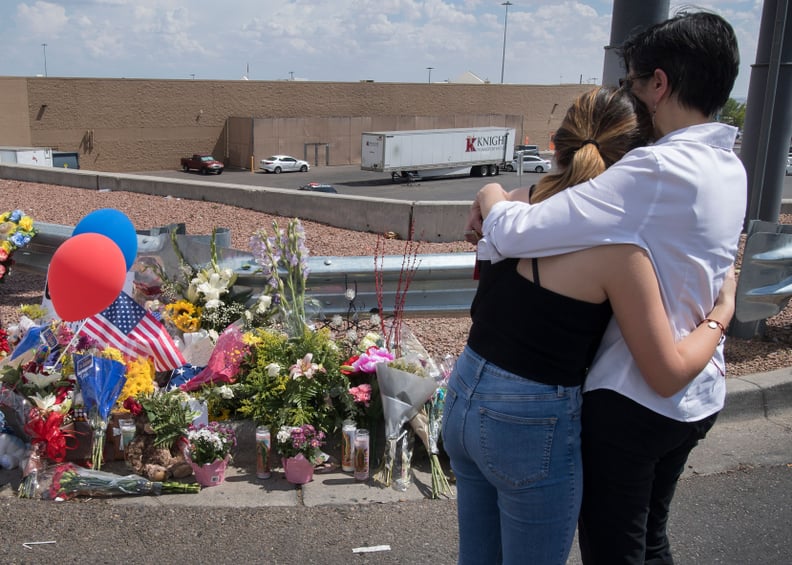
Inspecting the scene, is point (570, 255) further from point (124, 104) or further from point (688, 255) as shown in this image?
point (124, 104)

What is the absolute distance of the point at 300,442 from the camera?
3930 millimetres

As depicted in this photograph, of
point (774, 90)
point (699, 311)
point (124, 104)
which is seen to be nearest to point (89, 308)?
point (699, 311)

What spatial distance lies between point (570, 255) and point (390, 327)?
3.30 metres

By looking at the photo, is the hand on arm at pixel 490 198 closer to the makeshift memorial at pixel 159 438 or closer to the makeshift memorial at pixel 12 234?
the makeshift memorial at pixel 159 438

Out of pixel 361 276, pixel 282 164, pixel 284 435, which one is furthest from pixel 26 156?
pixel 284 435

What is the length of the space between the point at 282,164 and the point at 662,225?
1941 inches

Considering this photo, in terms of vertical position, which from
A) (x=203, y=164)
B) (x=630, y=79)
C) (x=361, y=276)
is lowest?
(x=203, y=164)

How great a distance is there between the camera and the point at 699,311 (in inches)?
72.1

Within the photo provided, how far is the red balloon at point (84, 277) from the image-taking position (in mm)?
4051

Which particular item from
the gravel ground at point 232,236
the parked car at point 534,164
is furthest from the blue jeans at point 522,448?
the parked car at point 534,164

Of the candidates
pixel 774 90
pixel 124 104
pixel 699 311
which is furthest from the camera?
pixel 124 104

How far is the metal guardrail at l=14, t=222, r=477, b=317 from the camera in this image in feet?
17.1

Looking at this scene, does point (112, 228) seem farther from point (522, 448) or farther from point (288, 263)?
point (522, 448)

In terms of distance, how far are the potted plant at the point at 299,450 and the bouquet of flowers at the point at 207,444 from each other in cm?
28
